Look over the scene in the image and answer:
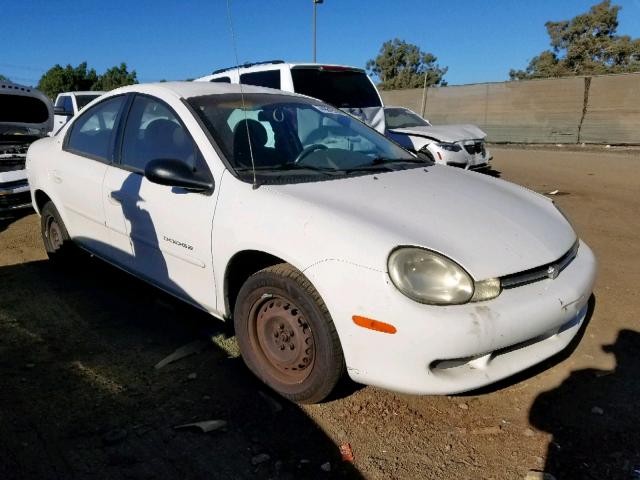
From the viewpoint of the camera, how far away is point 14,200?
6762 millimetres

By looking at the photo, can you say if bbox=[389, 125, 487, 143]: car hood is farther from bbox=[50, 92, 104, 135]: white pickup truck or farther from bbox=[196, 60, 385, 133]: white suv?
bbox=[50, 92, 104, 135]: white pickup truck

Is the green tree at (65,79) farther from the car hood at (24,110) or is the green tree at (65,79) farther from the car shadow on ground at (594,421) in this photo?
the car shadow on ground at (594,421)

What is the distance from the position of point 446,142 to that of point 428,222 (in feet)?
25.3

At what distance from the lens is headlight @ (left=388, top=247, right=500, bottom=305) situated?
2.16m

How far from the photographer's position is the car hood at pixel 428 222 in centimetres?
226

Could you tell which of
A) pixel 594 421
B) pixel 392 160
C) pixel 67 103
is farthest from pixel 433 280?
pixel 67 103

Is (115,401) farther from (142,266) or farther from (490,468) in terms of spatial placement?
(490,468)

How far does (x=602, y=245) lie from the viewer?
207 inches

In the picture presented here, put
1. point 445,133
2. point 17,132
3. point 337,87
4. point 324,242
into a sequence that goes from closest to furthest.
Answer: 1. point 324,242
2. point 17,132
3. point 337,87
4. point 445,133

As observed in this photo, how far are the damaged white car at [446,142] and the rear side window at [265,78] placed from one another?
9.99 ft

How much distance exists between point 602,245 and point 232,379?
4.19 m

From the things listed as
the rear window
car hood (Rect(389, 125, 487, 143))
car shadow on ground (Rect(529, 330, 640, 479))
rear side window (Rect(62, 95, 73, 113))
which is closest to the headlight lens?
car shadow on ground (Rect(529, 330, 640, 479))

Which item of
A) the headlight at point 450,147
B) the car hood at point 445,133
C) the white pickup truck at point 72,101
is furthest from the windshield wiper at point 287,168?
the white pickup truck at point 72,101

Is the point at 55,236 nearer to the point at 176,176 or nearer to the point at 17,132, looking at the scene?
the point at 176,176
